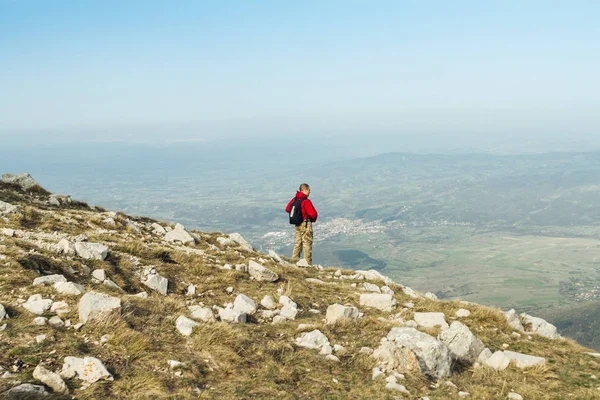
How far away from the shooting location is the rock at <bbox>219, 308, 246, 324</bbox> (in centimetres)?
906

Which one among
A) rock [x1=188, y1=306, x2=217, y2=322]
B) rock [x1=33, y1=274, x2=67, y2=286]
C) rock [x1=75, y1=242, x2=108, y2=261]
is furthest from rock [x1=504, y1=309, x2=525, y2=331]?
rock [x1=75, y1=242, x2=108, y2=261]

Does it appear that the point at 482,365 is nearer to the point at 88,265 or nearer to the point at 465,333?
the point at 465,333

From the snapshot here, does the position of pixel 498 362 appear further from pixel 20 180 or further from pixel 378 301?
pixel 20 180

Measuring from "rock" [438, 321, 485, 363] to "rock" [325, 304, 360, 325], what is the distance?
2035 mm

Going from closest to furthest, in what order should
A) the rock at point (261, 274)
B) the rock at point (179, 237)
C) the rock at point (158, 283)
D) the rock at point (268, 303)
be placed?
the rock at point (268, 303) < the rock at point (158, 283) < the rock at point (261, 274) < the rock at point (179, 237)

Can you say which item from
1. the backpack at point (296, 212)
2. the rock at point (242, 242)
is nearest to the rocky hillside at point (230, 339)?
the backpack at point (296, 212)

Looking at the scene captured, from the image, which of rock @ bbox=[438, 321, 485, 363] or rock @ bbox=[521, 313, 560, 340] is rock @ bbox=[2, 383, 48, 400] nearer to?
rock @ bbox=[438, 321, 485, 363]

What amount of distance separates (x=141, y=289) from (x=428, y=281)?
18594cm

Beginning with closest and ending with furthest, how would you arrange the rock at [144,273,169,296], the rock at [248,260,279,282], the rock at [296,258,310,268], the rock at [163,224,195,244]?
the rock at [144,273,169,296] → the rock at [248,260,279,282] → the rock at [163,224,195,244] → the rock at [296,258,310,268]

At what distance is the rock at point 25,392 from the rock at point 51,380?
0.15 m

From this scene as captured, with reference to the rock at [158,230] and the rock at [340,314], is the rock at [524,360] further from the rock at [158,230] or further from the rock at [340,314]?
the rock at [158,230]

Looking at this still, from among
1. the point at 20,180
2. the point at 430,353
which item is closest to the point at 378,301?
the point at 430,353

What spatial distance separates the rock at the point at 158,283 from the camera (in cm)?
1084

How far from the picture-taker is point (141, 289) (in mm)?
10648
